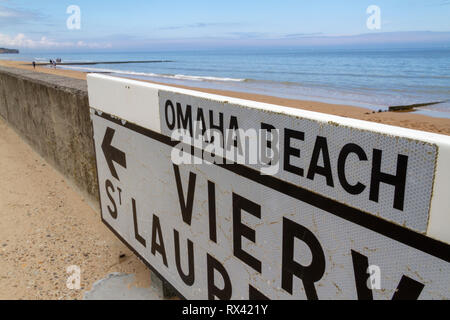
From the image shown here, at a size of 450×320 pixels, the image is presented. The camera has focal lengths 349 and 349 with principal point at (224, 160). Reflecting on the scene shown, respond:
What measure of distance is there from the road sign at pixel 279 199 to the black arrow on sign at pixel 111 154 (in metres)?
0.08

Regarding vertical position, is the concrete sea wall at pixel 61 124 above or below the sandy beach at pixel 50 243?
above

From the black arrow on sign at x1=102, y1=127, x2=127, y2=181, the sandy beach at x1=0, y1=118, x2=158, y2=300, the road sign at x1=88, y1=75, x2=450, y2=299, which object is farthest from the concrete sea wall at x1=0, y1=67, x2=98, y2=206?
the road sign at x1=88, y1=75, x2=450, y2=299

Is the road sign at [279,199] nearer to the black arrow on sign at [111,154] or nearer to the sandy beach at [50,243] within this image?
the black arrow on sign at [111,154]

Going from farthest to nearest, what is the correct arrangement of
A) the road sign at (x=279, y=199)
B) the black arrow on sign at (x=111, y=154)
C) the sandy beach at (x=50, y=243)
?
the sandy beach at (x=50, y=243) → the black arrow on sign at (x=111, y=154) → the road sign at (x=279, y=199)

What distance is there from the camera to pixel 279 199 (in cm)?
130

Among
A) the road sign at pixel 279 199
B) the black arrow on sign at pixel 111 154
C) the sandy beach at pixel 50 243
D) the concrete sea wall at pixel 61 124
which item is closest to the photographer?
the road sign at pixel 279 199

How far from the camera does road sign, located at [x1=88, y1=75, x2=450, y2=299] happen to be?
94 cm

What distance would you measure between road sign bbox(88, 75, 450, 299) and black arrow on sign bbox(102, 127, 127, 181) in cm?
8

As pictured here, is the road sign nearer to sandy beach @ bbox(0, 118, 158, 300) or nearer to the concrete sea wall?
sandy beach @ bbox(0, 118, 158, 300)

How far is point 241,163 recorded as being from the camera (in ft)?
4.66

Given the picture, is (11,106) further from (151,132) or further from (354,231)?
(354,231)

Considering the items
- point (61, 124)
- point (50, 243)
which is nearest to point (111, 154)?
point (50, 243)

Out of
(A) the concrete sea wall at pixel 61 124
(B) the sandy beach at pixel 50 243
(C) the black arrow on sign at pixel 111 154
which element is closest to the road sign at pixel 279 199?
(C) the black arrow on sign at pixel 111 154

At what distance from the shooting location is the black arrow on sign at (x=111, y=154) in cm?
236
